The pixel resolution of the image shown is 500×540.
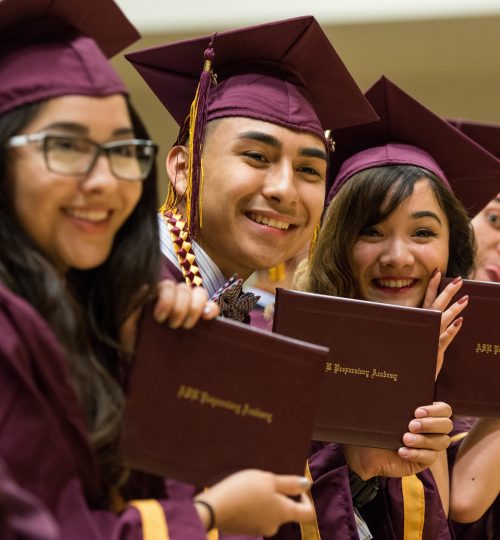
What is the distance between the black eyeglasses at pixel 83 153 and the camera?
138cm

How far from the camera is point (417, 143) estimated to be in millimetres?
2568

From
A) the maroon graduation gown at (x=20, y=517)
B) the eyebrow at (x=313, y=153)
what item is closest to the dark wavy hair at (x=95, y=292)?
the maroon graduation gown at (x=20, y=517)

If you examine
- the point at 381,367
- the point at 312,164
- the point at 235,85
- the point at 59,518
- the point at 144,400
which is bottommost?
the point at 59,518

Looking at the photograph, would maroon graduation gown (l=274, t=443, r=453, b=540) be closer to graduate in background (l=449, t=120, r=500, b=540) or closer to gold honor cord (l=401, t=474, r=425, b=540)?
gold honor cord (l=401, t=474, r=425, b=540)

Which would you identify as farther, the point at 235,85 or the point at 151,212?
the point at 235,85

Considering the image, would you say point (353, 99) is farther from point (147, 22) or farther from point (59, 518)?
point (147, 22)

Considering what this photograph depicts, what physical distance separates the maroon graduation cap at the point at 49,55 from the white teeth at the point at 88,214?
176 millimetres

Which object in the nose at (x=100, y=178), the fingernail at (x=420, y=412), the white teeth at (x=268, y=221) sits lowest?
the fingernail at (x=420, y=412)

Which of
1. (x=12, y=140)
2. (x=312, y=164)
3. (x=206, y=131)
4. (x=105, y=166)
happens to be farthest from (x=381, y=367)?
(x=12, y=140)

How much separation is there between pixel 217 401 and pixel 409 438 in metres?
0.66

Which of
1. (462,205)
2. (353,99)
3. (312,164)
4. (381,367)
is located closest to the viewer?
(381,367)

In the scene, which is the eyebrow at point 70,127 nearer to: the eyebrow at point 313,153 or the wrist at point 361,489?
the eyebrow at point 313,153

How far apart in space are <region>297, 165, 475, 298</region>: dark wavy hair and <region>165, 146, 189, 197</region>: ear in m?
0.43

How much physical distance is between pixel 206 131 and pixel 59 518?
3.86 ft
